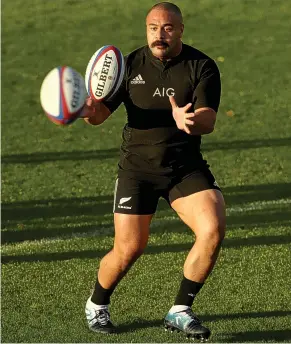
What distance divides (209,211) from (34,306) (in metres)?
2.21

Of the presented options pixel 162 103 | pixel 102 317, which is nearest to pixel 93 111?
pixel 162 103

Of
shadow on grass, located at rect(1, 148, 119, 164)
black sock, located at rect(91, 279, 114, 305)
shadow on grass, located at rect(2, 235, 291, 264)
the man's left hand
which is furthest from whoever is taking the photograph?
shadow on grass, located at rect(1, 148, 119, 164)

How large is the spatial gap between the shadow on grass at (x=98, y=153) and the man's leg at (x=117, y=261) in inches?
315

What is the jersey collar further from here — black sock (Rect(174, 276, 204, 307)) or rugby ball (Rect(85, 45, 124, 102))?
black sock (Rect(174, 276, 204, 307))

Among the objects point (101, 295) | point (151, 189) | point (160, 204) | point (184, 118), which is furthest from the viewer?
point (160, 204)

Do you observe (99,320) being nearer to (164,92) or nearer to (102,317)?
(102,317)

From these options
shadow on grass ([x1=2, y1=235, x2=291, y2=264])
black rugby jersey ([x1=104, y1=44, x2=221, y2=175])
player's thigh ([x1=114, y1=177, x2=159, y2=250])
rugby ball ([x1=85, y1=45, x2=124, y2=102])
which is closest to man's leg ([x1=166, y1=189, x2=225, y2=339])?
player's thigh ([x1=114, y1=177, x2=159, y2=250])

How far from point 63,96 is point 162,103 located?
0.91 metres

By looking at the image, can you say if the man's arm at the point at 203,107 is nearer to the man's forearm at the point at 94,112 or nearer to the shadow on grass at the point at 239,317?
the man's forearm at the point at 94,112

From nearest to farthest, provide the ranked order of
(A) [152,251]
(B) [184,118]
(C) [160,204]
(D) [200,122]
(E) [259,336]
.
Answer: (B) [184,118] → (D) [200,122] → (E) [259,336] → (A) [152,251] → (C) [160,204]

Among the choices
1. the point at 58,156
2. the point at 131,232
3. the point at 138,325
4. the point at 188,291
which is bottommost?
the point at 58,156

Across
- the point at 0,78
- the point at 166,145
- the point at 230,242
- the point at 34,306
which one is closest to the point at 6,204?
the point at 230,242

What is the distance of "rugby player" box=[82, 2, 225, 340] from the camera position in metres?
9.28

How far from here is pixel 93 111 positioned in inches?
369
